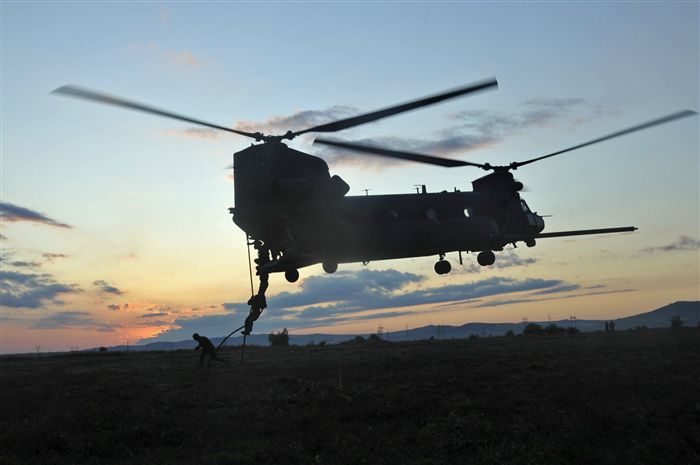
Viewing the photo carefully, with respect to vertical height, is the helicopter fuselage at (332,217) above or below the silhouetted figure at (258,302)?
above

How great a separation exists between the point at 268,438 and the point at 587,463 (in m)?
10.9

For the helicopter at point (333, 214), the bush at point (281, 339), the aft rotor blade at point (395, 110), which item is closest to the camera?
the aft rotor blade at point (395, 110)

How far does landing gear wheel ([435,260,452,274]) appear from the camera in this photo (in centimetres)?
2370

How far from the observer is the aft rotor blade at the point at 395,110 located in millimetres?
16344

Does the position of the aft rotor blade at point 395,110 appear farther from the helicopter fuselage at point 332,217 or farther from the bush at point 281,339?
the bush at point 281,339

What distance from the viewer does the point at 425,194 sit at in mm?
24125

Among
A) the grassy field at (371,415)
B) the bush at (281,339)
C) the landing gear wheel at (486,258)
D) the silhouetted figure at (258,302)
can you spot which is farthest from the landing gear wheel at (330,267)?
the bush at (281,339)

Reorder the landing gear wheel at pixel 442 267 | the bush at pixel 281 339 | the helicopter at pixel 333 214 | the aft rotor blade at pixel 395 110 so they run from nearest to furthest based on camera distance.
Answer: the aft rotor blade at pixel 395 110 < the helicopter at pixel 333 214 < the landing gear wheel at pixel 442 267 < the bush at pixel 281 339

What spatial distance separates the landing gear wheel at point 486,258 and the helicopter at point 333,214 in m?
0.04

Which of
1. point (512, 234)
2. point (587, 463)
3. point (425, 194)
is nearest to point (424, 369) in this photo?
point (512, 234)

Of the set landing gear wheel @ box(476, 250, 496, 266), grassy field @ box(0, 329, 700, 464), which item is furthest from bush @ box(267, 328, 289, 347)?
landing gear wheel @ box(476, 250, 496, 266)

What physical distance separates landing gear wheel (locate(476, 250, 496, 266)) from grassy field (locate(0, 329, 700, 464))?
20.0 ft

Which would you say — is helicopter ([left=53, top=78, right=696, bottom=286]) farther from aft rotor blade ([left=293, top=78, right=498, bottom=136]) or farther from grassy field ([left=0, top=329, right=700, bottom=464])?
grassy field ([left=0, top=329, right=700, bottom=464])

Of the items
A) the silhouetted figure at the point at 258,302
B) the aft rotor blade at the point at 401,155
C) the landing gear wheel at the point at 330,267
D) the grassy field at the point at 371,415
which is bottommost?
the grassy field at the point at 371,415
